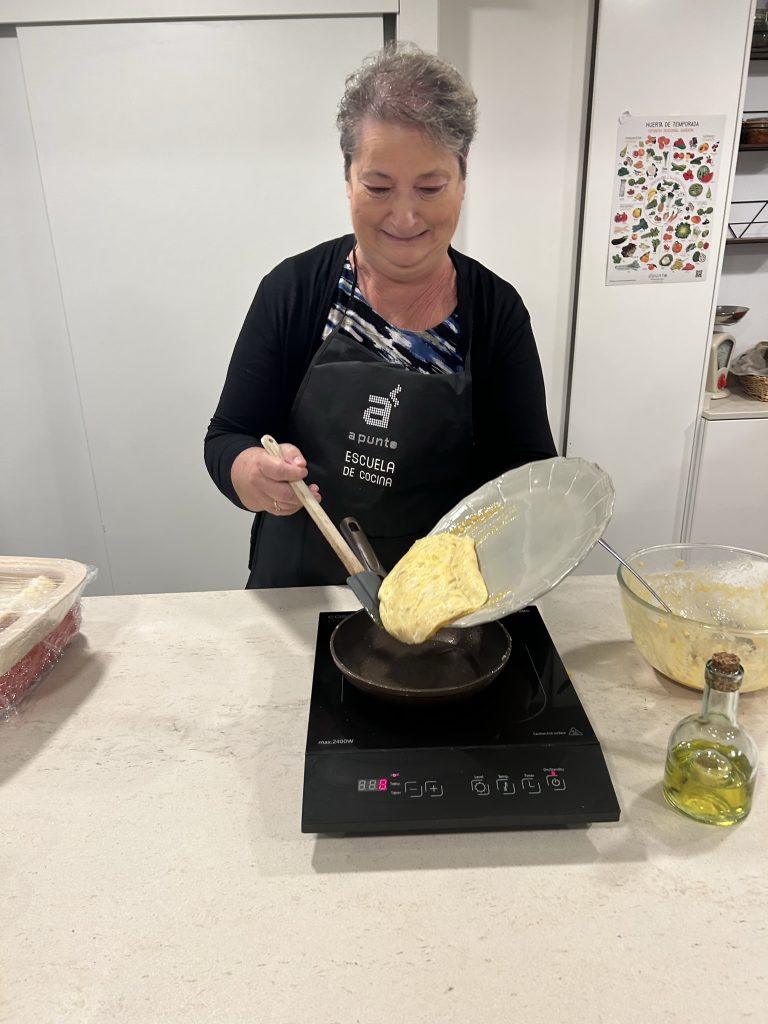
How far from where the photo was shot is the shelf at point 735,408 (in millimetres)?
2441

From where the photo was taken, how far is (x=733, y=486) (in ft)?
8.30

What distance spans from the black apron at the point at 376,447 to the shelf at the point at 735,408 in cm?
145

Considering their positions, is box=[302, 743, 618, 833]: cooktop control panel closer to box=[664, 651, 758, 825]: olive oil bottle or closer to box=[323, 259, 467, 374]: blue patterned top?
box=[664, 651, 758, 825]: olive oil bottle

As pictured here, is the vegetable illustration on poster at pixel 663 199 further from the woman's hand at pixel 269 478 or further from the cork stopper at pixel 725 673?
the cork stopper at pixel 725 673

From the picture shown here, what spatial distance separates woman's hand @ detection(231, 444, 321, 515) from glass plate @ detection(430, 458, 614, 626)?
0.77 ft

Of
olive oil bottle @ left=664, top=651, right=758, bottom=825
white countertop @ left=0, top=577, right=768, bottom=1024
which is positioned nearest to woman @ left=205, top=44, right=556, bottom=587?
white countertop @ left=0, top=577, right=768, bottom=1024

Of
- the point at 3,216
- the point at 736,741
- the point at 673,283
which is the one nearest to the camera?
the point at 736,741

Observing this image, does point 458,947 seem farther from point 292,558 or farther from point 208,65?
point 208,65

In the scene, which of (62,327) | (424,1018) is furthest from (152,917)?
(62,327)

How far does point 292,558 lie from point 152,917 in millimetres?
833

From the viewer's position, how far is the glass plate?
848 mm

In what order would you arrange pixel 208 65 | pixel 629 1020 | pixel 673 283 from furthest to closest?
1. pixel 673 283
2. pixel 208 65
3. pixel 629 1020

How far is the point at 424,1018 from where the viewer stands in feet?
1.88

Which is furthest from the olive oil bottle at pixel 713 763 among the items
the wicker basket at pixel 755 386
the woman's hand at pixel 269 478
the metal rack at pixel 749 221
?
the metal rack at pixel 749 221
